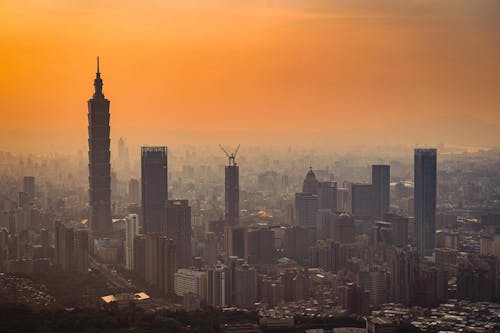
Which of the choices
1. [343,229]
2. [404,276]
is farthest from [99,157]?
[404,276]

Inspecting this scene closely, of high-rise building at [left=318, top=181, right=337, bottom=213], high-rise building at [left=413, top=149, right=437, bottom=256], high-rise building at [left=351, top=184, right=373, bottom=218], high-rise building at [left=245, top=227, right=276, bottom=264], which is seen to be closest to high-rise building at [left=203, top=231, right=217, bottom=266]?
high-rise building at [left=245, top=227, right=276, bottom=264]

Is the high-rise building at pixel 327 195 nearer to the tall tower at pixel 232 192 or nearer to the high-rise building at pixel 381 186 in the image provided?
the high-rise building at pixel 381 186

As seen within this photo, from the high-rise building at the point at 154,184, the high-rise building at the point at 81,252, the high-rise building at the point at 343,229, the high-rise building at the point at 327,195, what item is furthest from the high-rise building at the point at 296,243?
the high-rise building at the point at 81,252

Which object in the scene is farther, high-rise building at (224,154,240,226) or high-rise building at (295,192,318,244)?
high-rise building at (224,154,240,226)

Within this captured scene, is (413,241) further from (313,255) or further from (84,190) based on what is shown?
(84,190)

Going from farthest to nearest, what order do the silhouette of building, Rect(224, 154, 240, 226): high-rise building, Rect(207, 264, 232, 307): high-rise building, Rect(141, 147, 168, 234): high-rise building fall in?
the silhouette of building → Rect(224, 154, 240, 226): high-rise building → Rect(141, 147, 168, 234): high-rise building → Rect(207, 264, 232, 307): high-rise building

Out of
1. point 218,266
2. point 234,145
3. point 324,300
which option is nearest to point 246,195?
point 234,145

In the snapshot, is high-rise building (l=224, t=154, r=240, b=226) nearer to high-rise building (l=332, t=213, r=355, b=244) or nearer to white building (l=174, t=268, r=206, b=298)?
high-rise building (l=332, t=213, r=355, b=244)

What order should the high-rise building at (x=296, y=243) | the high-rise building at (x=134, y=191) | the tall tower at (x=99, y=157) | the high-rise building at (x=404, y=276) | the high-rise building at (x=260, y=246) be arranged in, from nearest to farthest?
the high-rise building at (x=404, y=276) < the high-rise building at (x=260, y=246) < the high-rise building at (x=296, y=243) < the high-rise building at (x=134, y=191) < the tall tower at (x=99, y=157)
